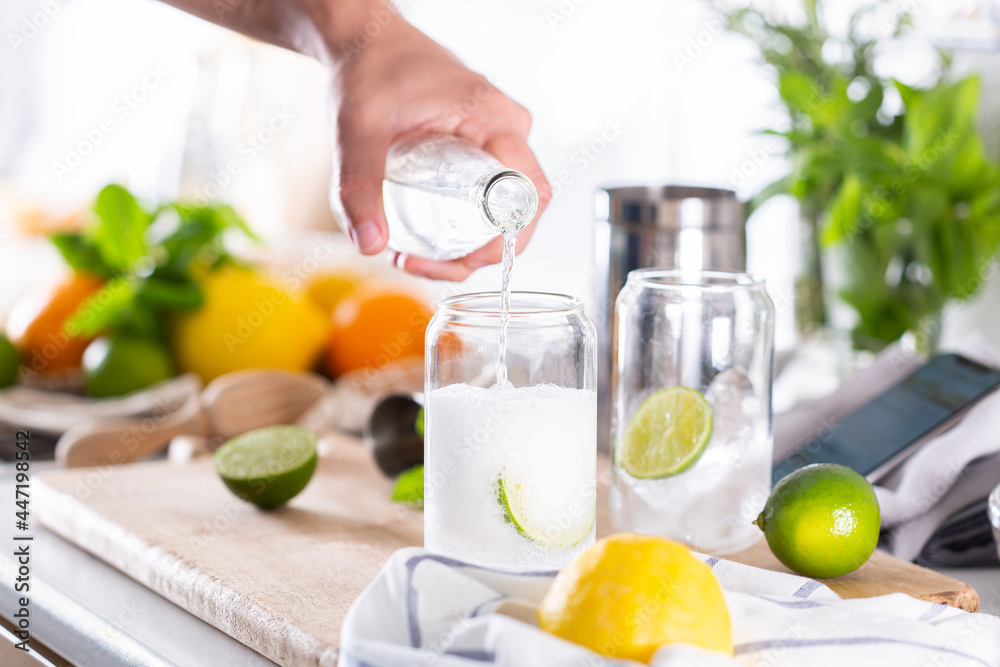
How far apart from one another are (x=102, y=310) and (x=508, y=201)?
704 millimetres

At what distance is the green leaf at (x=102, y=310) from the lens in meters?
1.25

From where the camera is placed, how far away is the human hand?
2.99 feet

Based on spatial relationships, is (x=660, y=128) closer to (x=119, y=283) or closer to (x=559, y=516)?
(x=119, y=283)

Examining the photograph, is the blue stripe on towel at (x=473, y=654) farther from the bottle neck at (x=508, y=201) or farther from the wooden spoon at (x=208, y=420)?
the wooden spoon at (x=208, y=420)

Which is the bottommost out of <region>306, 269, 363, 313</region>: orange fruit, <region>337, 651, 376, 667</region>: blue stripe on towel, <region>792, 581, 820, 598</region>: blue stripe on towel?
<region>337, 651, 376, 667</region>: blue stripe on towel

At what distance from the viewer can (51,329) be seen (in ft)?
4.31

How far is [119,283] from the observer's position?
1308 mm

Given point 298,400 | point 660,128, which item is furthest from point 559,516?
point 660,128

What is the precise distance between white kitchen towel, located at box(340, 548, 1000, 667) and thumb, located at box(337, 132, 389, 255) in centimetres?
37
